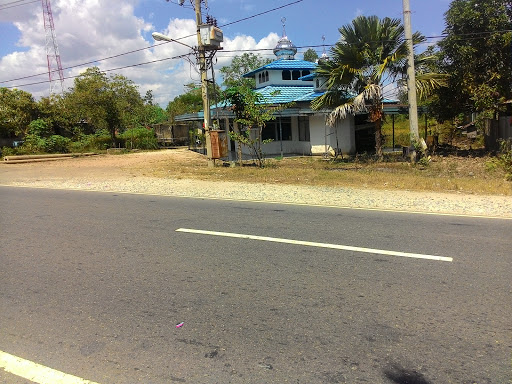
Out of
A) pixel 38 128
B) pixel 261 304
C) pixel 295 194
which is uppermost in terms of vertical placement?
pixel 38 128

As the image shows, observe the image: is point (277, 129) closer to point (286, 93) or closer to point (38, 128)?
point (286, 93)

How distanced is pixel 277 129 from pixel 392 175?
39.6 feet

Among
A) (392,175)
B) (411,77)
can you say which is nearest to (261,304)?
(392,175)

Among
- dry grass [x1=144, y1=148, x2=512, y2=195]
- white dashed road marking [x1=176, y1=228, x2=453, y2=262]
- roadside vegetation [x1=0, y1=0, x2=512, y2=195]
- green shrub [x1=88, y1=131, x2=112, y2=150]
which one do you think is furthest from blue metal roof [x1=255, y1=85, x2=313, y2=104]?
white dashed road marking [x1=176, y1=228, x2=453, y2=262]

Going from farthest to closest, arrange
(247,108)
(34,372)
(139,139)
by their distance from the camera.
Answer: (139,139)
(247,108)
(34,372)

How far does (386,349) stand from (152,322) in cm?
204

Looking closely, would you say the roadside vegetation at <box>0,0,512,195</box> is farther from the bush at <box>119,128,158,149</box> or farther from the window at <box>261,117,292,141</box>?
the bush at <box>119,128,158,149</box>

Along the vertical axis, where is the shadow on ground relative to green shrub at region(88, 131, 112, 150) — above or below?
below

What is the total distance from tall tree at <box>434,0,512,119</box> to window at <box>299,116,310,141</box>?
25.8 feet

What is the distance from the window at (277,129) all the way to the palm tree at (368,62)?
7.60 metres

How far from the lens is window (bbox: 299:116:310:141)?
2367 centimetres

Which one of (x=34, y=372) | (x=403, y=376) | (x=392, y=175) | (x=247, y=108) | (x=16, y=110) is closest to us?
(x=403, y=376)

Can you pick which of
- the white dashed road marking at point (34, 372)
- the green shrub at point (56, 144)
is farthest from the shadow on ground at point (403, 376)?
the green shrub at point (56, 144)

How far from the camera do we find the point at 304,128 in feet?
78.8
